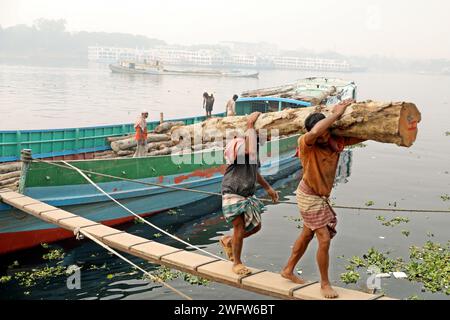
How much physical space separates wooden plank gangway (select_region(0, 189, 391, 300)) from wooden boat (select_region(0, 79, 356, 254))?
285 cm

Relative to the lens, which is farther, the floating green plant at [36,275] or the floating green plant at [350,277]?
the floating green plant at [350,277]

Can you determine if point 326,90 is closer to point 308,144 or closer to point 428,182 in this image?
point 428,182

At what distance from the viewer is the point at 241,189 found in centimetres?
575

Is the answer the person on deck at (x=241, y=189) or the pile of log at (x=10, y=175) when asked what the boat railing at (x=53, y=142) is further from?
the person on deck at (x=241, y=189)

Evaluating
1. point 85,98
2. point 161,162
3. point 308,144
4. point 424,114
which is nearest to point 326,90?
point 161,162

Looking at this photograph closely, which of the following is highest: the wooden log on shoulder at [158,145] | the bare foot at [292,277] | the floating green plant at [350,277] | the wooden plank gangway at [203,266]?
the wooden log on shoulder at [158,145]

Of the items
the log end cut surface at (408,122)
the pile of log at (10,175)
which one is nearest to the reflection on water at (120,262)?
the pile of log at (10,175)

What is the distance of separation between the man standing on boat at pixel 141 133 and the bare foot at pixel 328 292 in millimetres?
10286

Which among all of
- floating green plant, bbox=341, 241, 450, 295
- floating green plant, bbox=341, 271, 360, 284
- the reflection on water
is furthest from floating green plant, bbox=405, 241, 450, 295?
the reflection on water

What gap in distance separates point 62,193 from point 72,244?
134 cm

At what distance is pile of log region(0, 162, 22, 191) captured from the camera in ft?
38.3

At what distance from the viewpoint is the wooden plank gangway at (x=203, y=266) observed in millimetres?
5273

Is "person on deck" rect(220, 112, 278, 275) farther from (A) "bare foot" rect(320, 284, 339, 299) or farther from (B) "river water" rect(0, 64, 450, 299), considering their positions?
(B) "river water" rect(0, 64, 450, 299)

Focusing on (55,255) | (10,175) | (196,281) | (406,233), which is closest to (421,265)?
(406,233)
